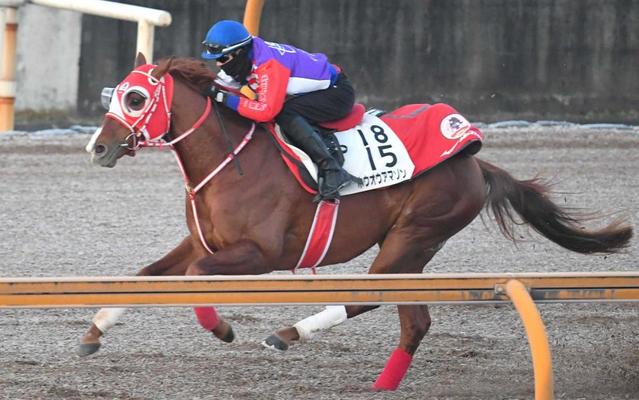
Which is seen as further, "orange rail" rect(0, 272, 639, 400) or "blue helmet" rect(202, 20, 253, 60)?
"blue helmet" rect(202, 20, 253, 60)

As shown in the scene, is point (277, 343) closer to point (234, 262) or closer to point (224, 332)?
point (224, 332)

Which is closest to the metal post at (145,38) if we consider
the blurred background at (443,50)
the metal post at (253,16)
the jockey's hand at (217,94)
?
the blurred background at (443,50)

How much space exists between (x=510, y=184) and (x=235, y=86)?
55.0 inches

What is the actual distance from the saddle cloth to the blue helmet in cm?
42

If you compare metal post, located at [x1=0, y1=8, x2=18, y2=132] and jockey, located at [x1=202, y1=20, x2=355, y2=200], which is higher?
jockey, located at [x1=202, y1=20, x2=355, y2=200]

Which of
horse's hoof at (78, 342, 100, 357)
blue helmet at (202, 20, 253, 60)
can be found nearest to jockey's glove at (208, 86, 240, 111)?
blue helmet at (202, 20, 253, 60)

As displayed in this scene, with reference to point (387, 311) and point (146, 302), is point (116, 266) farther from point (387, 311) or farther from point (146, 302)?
point (146, 302)

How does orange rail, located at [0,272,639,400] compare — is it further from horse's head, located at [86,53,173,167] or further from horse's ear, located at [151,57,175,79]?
horse's ear, located at [151,57,175,79]

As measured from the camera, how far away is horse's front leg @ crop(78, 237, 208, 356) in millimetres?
5695

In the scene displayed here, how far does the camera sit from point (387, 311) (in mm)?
7270

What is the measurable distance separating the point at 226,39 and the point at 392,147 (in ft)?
2.91

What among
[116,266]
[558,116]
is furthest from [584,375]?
[558,116]

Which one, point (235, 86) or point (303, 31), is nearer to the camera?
point (235, 86)

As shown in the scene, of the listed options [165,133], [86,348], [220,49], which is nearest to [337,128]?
[220,49]
